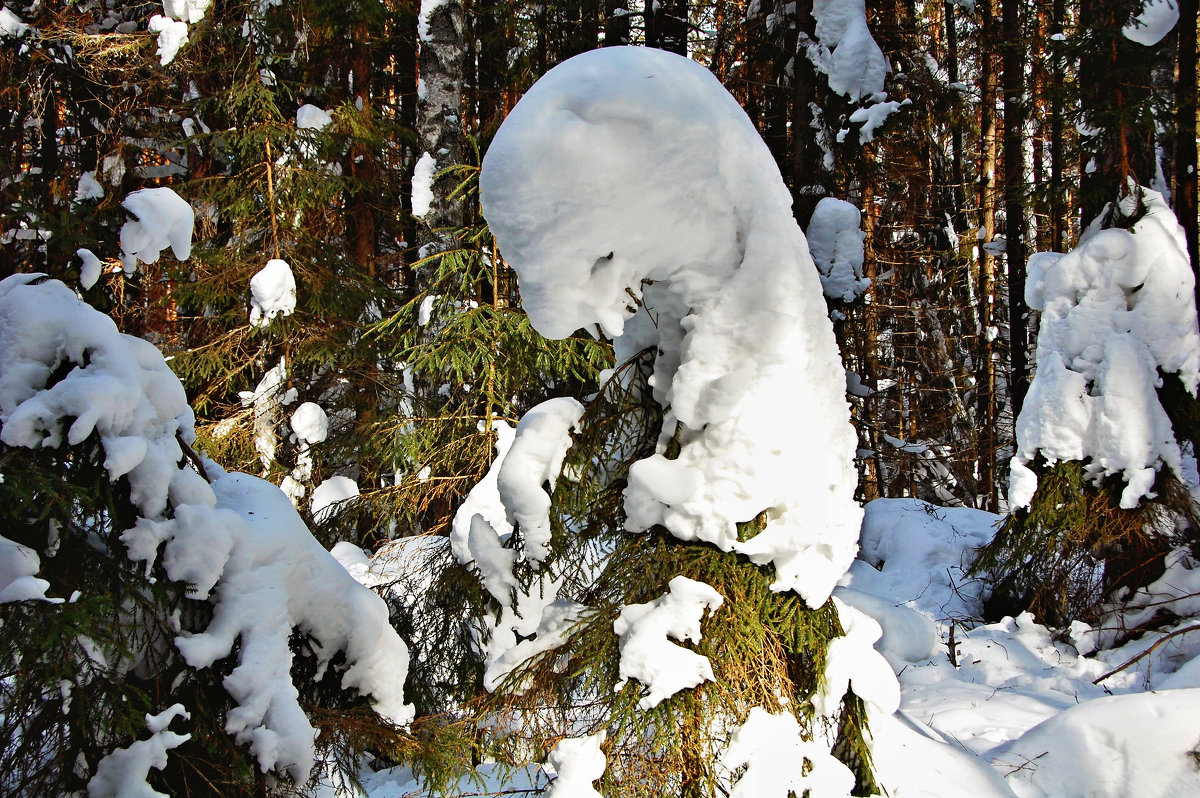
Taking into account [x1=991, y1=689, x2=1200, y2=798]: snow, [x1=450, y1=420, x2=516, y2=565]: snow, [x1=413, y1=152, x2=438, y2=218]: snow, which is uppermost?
[x1=413, y1=152, x2=438, y2=218]: snow

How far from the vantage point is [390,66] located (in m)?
12.1

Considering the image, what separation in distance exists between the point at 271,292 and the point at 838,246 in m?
5.10

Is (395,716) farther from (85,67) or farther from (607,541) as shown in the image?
(85,67)

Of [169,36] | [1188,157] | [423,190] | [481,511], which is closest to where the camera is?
[481,511]

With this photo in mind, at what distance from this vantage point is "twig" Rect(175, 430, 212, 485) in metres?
2.42

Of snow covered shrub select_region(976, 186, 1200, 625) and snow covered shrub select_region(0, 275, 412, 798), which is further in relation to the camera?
snow covered shrub select_region(976, 186, 1200, 625)

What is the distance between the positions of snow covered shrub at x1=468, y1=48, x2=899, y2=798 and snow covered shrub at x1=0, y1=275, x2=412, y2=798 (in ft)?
2.54

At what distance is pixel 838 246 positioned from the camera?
6875 millimetres

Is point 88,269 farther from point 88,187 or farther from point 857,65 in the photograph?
point 88,187

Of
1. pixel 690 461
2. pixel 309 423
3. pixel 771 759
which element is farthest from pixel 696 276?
pixel 309 423

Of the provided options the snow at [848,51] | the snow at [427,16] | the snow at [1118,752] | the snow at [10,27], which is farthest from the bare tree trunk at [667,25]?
the snow at [1118,752]

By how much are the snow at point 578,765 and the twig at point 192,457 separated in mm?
1447

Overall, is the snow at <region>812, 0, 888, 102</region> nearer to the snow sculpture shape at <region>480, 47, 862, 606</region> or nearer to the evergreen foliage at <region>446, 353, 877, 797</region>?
the snow sculpture shape at <region>480, 47, 862, 606</region>

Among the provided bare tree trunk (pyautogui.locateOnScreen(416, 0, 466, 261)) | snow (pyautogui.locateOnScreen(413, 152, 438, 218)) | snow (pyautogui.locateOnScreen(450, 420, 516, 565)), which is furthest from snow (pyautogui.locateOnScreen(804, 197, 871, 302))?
snow (pyautogui.locateOnScreen(450, 420, 516, 565))
